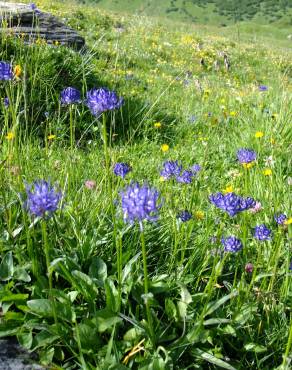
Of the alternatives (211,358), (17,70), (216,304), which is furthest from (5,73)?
(211,358)

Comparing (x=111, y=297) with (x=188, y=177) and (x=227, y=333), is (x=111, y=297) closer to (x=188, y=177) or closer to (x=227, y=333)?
(x=227, y=333)

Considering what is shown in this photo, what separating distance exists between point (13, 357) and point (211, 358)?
0.81 metres

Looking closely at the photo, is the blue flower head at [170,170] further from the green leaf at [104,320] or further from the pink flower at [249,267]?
the green leaf at [104,320]

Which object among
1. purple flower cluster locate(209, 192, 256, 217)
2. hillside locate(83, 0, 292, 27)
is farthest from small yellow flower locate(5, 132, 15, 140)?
hillside locate(83, 0, 292, 27)

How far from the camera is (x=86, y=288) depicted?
6.93ft

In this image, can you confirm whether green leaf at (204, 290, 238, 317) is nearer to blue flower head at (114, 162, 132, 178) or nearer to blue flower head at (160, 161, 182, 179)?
blue flower head at (160, 161, 182, 179)

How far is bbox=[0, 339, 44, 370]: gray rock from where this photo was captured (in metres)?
1.88

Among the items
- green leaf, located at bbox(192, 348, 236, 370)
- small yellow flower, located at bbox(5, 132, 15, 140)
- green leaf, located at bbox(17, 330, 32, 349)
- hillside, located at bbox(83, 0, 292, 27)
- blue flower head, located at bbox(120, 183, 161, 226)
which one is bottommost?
hillside, located at bbox(83, 0, 292, 27)

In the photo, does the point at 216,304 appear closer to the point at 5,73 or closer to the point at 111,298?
the point at 111,298

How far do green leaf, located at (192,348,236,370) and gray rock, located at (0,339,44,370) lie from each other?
2.11 feet

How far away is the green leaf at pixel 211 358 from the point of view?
187 centimetres

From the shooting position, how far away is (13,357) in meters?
1.93

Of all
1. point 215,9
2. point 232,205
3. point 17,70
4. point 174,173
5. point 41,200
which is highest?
point 17,70

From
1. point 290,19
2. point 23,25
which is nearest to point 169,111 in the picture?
point 23,25
